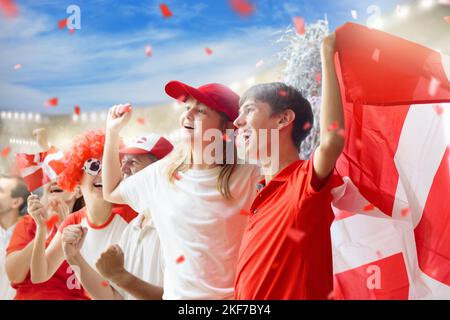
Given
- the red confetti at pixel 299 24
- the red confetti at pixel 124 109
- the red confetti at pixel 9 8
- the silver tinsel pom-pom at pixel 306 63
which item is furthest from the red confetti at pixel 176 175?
the red confetti at pixel 9 8

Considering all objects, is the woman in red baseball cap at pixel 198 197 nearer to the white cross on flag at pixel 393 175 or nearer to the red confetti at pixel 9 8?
the white cross on flag at pixel 393 175

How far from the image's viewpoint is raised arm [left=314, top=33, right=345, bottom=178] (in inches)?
51.4

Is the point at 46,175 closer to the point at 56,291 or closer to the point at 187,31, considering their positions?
the point at 56,291

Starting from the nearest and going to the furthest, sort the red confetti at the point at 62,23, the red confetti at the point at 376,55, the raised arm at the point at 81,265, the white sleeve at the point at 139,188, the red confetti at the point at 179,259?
the red confetti at the point at 376,55
the red confetti at the point at 179,259
the white sleeve at the point at 139,188
the raised arm at the point at 81,265
the red confetti at the point at 62,23

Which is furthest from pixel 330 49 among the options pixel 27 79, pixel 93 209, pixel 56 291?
pixel 56 291

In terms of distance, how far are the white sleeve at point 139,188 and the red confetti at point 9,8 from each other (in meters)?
0.79

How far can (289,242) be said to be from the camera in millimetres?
1390

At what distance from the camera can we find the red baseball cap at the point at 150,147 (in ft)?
6.29

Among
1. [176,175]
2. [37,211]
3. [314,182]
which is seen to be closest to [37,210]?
[37,211]

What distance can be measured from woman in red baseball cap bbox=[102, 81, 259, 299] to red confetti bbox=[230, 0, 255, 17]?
0.33m

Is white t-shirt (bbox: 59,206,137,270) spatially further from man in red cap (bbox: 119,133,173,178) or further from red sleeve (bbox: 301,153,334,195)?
red sleeve (bbox: 301,153,334,195)

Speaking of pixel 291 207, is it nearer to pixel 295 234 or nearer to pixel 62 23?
pixel 295 234

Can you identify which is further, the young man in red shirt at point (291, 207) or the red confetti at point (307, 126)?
the red confetti at point (307, 126)
